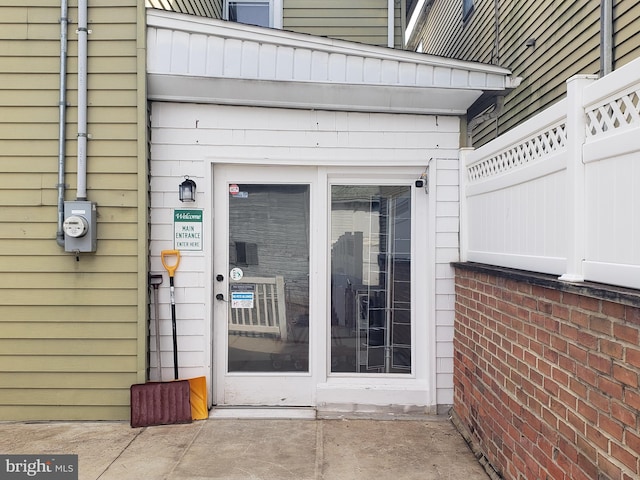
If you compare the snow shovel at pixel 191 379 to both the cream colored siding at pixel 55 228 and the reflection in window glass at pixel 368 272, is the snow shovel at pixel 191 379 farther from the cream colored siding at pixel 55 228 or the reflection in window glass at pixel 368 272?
the reflection in window glass at pixel 368 272

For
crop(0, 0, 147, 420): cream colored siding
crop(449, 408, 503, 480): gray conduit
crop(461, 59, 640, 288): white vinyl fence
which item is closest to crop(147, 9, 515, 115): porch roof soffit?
crop(0, 0, 147, 420): cream colored siding

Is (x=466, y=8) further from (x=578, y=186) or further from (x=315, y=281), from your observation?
(x=578, y=186)

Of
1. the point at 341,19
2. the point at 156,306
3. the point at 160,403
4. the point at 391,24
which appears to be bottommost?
the point at 160,403

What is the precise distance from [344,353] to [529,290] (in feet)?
5.76

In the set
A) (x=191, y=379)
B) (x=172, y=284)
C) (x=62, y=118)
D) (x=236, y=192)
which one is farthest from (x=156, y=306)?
(x=62, y=118)

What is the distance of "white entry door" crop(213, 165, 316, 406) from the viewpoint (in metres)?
3.71

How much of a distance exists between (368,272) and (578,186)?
1967mm

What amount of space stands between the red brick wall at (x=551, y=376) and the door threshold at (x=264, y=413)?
46.2 inches

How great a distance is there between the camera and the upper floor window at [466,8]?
6281 mm

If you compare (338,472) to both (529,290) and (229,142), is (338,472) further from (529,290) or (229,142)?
(229,142)

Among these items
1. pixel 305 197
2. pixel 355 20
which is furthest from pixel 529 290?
pixel 355 20

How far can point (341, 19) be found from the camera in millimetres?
6090

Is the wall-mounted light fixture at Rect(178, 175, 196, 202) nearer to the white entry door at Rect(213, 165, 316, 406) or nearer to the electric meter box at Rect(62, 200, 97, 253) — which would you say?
the white entry door at Rect(213, 165, 316, 406)

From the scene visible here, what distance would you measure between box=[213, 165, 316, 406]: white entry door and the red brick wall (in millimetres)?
1274
